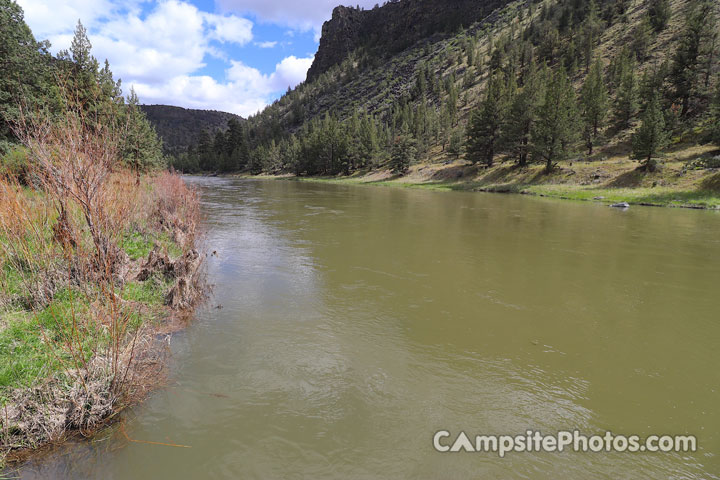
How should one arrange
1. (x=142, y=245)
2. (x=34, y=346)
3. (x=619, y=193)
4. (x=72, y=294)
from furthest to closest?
1. (x=619, y=193)
2. (x=142, y=245)
3. (x=72, y=294)
4. (x=34, y=346)

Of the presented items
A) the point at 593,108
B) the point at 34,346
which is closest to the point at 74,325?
the point at 34,346

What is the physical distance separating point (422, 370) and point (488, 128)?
201 feet

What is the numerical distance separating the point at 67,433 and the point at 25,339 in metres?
2.45

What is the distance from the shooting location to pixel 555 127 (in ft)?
155

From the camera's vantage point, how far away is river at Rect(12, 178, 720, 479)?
4.23m

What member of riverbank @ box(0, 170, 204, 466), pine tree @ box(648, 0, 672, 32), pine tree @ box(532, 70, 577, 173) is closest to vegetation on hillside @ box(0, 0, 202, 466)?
riverbank @ box(0, 170, 204, 466)

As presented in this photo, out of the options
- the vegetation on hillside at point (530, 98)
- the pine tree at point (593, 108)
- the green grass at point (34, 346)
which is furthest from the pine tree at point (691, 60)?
the green grass at point (34, 346)

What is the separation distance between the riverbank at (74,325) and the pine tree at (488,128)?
58.4 m

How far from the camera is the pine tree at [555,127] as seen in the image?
47.1 metres

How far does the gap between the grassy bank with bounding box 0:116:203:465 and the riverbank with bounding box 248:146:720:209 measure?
41157mm

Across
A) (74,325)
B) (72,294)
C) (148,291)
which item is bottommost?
(148,291)

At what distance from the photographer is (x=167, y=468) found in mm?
4105

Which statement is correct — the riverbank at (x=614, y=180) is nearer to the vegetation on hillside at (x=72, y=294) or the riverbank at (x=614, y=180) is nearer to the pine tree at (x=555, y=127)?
the pine tree at (x=555, y=127)

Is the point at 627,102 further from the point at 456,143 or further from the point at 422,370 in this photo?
the point at 422,370
